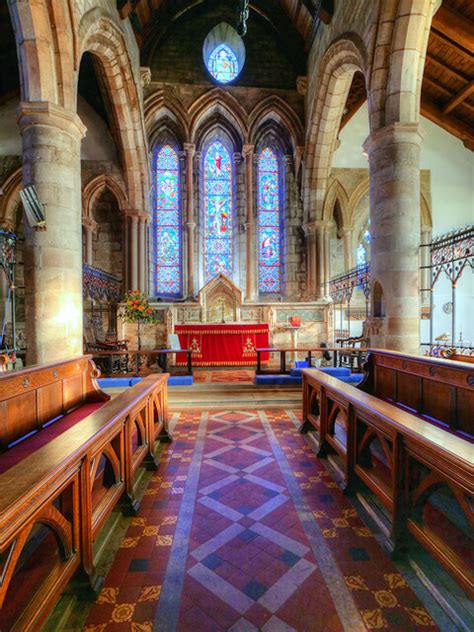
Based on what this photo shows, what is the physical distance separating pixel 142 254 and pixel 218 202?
10.0 ft

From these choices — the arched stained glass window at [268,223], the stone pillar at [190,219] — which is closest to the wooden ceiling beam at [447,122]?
the arched stained glass window at [268,223]

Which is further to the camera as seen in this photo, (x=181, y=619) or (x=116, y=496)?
(x=116, y=496)

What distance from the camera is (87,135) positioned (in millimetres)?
9258

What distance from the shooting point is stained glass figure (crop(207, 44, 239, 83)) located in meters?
10.1

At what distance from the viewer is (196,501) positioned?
2.31 metres

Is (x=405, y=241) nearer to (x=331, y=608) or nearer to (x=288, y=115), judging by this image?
(x=331, y=608)

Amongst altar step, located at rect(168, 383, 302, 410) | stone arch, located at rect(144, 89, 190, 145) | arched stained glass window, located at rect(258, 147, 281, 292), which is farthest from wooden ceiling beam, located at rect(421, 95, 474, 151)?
altar step, located at rect(168, 383, 302, 410)

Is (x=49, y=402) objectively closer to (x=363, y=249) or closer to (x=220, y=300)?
(x=220, y=300)

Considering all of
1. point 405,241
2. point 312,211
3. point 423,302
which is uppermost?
point 312,211

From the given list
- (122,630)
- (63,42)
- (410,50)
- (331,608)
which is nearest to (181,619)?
(122,630)

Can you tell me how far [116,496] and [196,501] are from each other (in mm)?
581

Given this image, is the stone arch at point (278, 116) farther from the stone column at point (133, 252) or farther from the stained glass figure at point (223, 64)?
the stone column at point (133, 252)

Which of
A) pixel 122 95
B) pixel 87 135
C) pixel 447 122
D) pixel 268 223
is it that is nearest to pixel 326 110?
pixel 268 223

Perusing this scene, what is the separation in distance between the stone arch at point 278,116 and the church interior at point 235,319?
0.07 m
